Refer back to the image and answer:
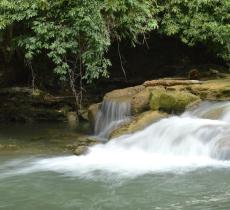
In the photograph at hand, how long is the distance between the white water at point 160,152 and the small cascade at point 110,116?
136cm

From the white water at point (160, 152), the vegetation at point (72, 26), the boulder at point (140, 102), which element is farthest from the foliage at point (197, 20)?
the white water at point (160, 152)

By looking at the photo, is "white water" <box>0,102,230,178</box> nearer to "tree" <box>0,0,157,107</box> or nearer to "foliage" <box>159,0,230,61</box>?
"tree" <box>0,0,157,107</box>

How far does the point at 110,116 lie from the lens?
39.5ft

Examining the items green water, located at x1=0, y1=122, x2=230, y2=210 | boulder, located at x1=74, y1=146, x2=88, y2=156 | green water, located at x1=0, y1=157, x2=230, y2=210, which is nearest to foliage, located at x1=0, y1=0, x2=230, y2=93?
boulder, located at x1=74, y1=146, x2=88, y2=156

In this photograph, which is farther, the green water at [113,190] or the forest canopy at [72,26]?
the forest canopy at [72,26]

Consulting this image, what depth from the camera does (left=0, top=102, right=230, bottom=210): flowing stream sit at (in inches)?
256

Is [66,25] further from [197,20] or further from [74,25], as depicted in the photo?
[197,20]

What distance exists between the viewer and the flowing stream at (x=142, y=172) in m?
6.50

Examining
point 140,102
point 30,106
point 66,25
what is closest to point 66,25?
point 66,25

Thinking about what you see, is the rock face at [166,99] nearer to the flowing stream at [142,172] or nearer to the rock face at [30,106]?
the flowing stream at [142,172]

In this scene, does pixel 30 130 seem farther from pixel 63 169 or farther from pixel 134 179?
pixel 134 179

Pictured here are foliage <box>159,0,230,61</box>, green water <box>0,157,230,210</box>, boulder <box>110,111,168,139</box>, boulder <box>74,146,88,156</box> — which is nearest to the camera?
green water <box>0,157,230,210</box>

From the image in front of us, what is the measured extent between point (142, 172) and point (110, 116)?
414 cm

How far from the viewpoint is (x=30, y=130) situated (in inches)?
530
